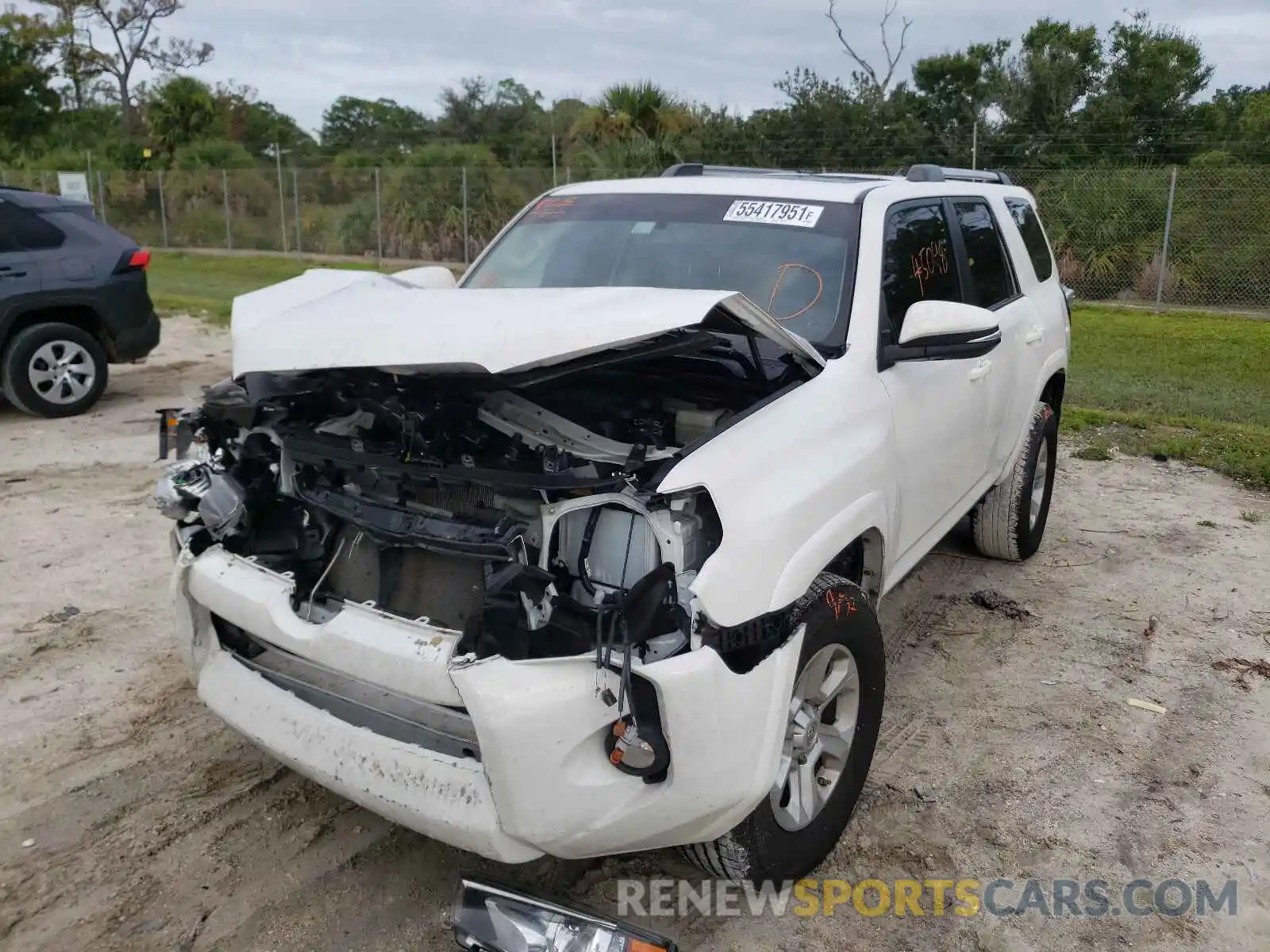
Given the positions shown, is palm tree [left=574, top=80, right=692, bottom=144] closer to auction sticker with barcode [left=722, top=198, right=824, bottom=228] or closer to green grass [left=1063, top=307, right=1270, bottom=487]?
green grass [left=1063, top=307, right=1270, bottom=487]

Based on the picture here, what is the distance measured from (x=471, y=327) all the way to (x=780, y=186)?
189 centimetres

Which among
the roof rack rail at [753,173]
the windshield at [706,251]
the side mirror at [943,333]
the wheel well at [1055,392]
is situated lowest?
the wheel well at [1055,392]

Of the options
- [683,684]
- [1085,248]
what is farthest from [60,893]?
[1085,248]

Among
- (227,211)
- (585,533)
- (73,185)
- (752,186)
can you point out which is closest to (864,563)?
(585,533)

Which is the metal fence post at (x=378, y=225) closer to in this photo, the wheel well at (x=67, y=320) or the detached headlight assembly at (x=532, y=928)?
the wheel well at (x=67, y=320)

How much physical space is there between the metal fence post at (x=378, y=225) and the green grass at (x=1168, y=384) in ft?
17.7

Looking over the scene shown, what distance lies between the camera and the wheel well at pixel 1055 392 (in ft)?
18.9

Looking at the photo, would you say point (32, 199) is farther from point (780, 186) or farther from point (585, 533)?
point (585, 533)

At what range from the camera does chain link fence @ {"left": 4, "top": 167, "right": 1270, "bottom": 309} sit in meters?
15.2

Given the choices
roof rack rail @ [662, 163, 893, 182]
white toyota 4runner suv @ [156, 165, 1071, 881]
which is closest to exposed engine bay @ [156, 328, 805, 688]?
white toyota 4runner suv @ [156, 165, 1071, 881]

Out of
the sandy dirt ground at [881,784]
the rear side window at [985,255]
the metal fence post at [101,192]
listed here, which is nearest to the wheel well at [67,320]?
the sandy dirt ground at [881,784]

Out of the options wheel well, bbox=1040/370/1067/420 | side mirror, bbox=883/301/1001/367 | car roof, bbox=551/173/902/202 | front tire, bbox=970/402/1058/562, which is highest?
car roof, bbox=551/173/902/202

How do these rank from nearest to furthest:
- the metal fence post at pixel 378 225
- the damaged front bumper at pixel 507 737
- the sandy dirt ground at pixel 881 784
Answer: the damaged front bumper at pixel 507 737, the sandy dirt ground at pixel 881 784, the metal fence post at pixel 378 225

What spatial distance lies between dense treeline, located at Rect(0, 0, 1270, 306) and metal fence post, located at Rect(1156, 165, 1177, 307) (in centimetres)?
6
